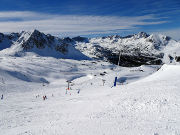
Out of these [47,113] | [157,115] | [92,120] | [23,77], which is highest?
[157,115]

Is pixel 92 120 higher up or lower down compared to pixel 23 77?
higher up

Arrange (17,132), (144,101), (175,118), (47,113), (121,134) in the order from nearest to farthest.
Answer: (121,134), (175,118), (17,132), (144,101), (47,113)

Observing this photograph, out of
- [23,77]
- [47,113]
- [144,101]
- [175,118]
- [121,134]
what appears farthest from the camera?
[23,77]

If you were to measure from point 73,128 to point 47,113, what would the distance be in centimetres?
642

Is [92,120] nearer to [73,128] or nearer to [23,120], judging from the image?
[73,128]

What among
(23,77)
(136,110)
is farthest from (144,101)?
(23,77)

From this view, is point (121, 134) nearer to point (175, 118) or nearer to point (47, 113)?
point (175, 118)

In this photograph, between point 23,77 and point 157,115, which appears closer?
point 157,115

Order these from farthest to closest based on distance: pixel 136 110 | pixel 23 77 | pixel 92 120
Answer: pixel 23 77
pixel 136 110
pixel 92 120

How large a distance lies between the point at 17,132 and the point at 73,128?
436cm

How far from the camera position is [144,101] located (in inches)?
581

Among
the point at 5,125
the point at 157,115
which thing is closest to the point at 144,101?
the point at 157,115

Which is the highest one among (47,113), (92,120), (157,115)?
(157,115)

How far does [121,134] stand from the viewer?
9.73 meters
